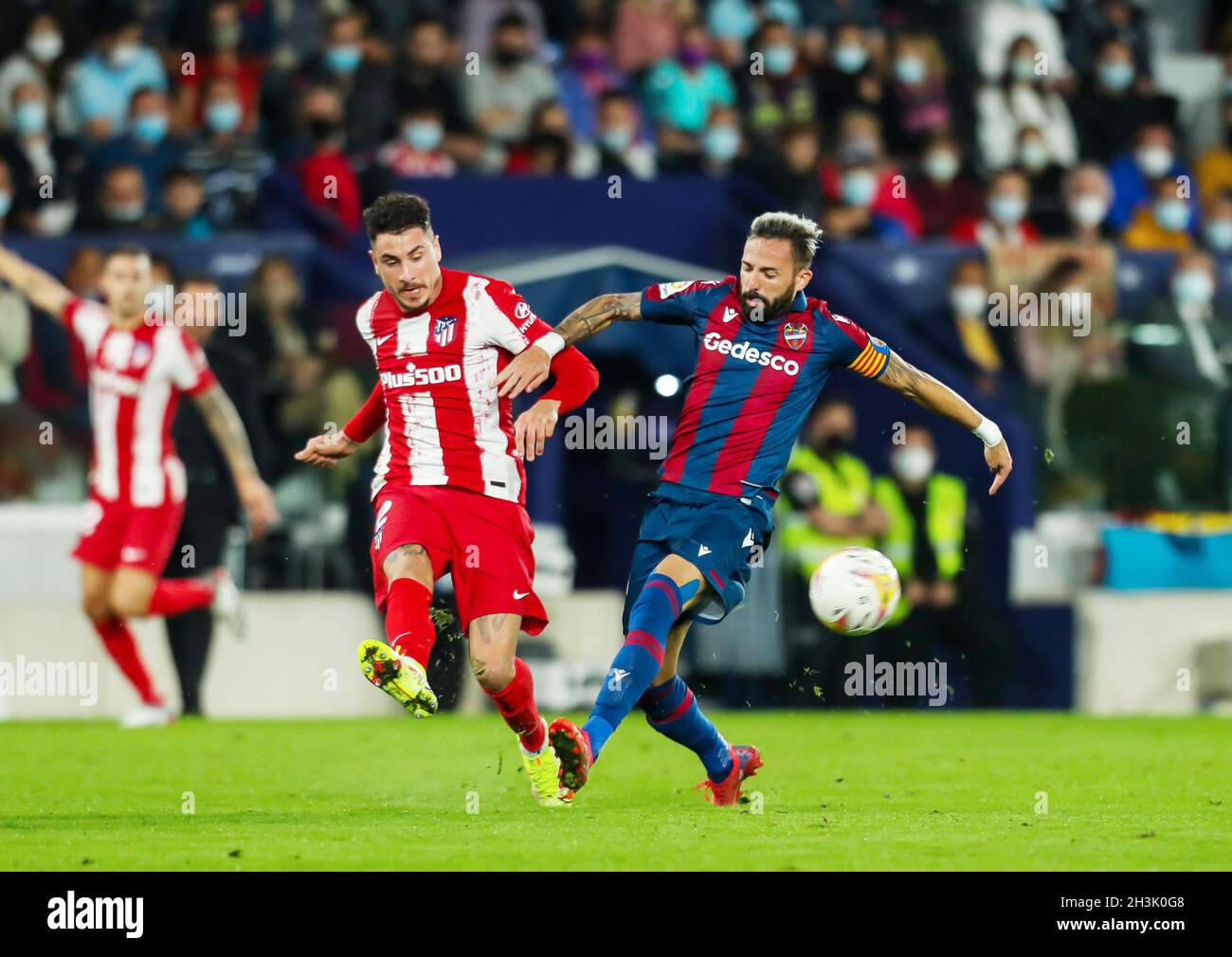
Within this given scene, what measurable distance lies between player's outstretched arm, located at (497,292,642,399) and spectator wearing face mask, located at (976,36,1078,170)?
9.09 m

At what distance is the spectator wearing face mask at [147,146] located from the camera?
14.2m

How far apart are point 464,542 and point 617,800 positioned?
48.5 inches

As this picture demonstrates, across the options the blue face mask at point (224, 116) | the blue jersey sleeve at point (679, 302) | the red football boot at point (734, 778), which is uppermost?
the blue face mask at point (224, 116)

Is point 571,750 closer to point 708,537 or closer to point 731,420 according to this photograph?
point 708,537

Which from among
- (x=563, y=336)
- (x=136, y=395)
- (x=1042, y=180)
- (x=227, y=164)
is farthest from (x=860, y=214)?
(x=563, y=336)

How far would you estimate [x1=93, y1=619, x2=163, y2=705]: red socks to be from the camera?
11.9 metres

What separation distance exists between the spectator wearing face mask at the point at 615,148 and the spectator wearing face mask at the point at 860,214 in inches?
49.4

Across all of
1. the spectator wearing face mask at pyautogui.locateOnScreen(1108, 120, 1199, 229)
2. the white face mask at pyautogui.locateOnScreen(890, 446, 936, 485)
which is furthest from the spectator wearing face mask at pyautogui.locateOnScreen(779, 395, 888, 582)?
the spectator wearing face mask at pyautogui.locateOnScreen(1108, 120, 1199, 229)

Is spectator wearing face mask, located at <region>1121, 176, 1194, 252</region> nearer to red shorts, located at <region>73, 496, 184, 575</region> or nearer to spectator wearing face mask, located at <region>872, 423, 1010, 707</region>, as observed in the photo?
spectator wearing face mask, located at <region>872, 423, 1010, 707</region>

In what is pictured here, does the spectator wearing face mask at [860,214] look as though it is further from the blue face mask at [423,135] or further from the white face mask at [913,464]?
the blue face mask at [423,135]

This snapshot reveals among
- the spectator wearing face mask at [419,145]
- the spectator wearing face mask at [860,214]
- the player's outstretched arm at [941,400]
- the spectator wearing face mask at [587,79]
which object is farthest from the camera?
the spectator wearing face mask at [587,79]

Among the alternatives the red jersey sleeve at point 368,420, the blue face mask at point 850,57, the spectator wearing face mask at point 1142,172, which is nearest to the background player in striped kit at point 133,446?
the red jersey sleeve at point 368,420

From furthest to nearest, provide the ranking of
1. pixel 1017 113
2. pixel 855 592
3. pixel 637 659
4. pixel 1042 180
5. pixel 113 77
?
pixel 1017 113
pixel 1042 180
pixel 113 77
pixel 855 592
pixel 637 659

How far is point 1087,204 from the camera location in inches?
630
